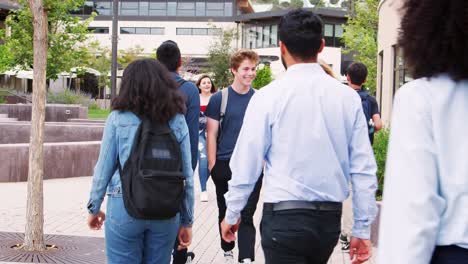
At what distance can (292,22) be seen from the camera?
3.72 meters

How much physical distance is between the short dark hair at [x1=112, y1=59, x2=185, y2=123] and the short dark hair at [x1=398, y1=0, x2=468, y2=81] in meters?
2.36

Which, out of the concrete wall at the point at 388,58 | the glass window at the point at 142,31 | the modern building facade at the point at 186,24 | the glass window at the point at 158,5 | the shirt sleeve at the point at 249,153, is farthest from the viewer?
the glass window at the point at 158,5

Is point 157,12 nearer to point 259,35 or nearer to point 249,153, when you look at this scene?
point 259,35

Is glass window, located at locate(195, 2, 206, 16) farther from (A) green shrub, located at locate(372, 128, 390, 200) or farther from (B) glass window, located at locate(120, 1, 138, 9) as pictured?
(A) green shrub, located at locate(372, 128, 390, 200)

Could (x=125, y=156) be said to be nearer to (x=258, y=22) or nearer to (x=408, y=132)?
(x=408, y=132)

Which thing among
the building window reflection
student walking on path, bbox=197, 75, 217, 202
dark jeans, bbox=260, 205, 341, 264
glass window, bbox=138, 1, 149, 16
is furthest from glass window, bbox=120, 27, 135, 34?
dark jeans, bbox=260, 205, 341, 264

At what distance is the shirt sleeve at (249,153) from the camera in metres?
3.59

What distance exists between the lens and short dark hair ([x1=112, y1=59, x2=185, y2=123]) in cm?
429

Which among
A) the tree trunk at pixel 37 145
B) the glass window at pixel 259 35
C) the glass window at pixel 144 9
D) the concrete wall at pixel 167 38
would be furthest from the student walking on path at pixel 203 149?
the glass window at pixel 144 9

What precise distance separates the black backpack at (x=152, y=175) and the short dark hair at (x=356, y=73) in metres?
3.78

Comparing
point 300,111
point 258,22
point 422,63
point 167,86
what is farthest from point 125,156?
point 258,22

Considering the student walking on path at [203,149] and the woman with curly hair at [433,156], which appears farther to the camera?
the student walking on path at [203,149]

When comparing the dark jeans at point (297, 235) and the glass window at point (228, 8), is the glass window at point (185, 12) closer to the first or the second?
the glass window at point (228, 8)

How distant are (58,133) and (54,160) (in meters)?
4.77
